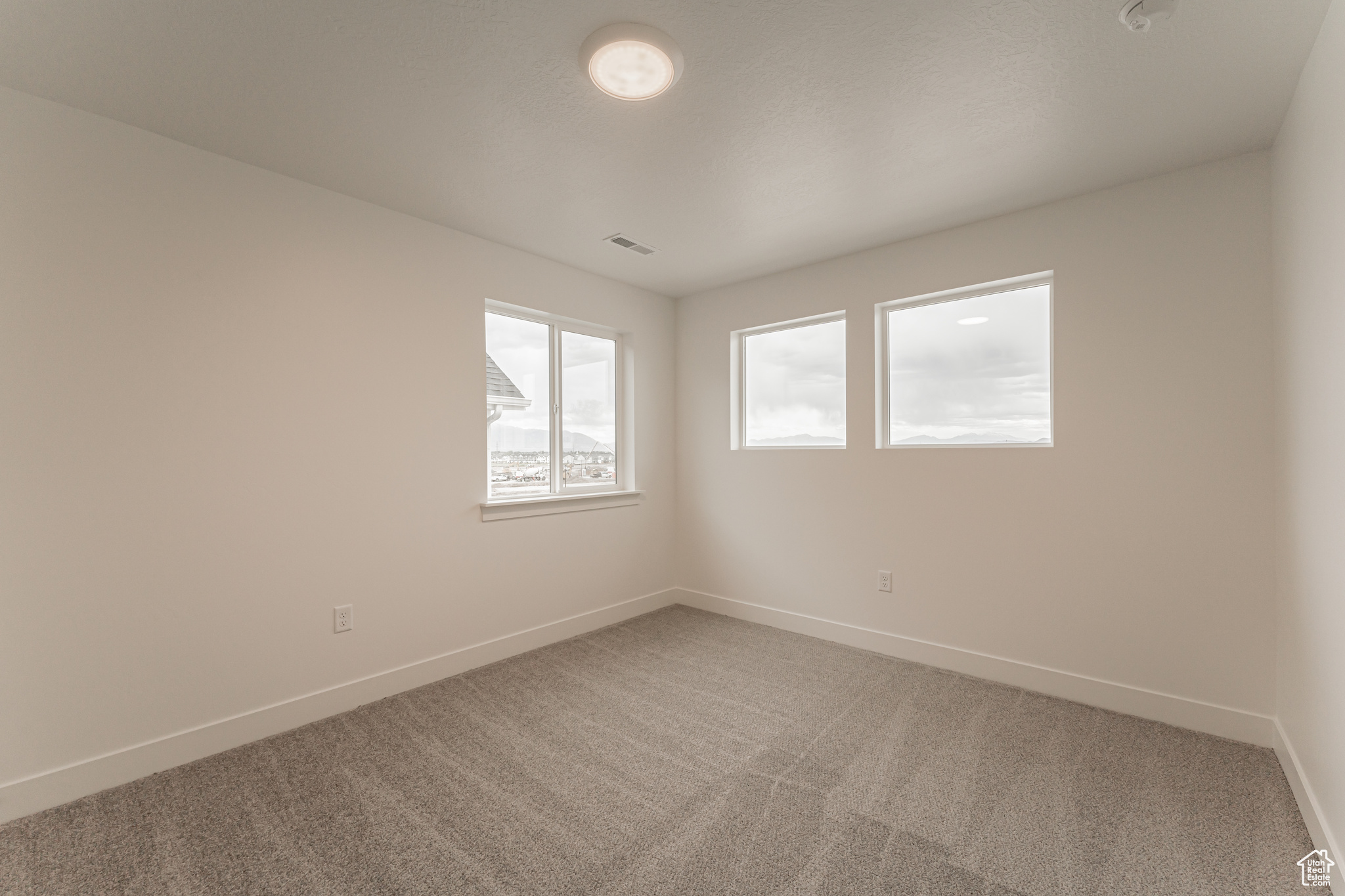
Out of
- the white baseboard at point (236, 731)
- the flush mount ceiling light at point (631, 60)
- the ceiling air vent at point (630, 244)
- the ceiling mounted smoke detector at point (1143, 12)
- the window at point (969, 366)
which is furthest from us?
the ceiling air vent at point (630, 244)

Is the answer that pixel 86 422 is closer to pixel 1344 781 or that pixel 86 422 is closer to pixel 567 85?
pixel 567 85

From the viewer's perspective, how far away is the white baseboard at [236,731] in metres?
1.88

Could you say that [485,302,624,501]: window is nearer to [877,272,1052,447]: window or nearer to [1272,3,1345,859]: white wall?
[877,272,1052,447]: window

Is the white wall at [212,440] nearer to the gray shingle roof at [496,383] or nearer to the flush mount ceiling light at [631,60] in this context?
the gray shingle roof at [496,383]

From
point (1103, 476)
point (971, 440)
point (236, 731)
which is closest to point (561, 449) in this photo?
point (236, 731)

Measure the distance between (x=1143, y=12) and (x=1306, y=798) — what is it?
2459 mm

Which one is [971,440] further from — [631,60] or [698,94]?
[631,60]

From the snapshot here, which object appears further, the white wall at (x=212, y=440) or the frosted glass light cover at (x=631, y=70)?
the white wall at (x=212, y=440)

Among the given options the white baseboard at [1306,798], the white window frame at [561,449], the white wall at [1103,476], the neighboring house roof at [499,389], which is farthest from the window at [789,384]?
the white baseboard at [1306,798]

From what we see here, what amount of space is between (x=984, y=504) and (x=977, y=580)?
0.41m

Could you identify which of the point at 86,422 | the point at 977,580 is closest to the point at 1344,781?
the point at 977,580

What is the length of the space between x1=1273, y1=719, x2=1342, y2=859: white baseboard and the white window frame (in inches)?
131

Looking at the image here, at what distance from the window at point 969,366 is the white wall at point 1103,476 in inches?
4.1

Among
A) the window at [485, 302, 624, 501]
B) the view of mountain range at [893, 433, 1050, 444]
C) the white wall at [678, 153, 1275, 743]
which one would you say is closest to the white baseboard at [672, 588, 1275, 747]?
the white wall at [678, 153, 1275, 743]
